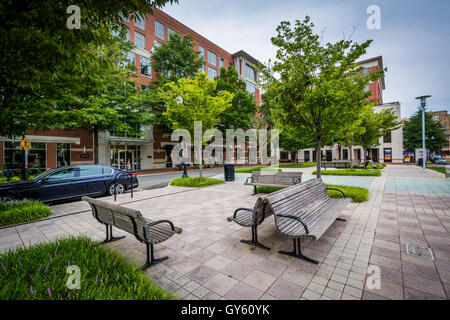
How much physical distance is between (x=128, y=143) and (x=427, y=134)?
48348mm

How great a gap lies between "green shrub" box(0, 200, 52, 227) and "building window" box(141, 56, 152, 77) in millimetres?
23880

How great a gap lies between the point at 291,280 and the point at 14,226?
674 cm

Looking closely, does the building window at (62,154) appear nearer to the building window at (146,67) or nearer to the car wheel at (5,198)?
the building window at (146,67)

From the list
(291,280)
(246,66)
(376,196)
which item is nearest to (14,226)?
(291,280)

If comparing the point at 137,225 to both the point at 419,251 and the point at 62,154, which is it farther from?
the point at 62,154

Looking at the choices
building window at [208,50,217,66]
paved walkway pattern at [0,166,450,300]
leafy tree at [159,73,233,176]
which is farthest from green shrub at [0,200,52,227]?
building window at [208,50,217,66]

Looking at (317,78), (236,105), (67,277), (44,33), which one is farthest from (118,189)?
(236,105)

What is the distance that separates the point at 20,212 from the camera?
5270 mm

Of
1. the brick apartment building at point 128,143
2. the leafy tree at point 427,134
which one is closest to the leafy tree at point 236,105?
the brick apartment building at point 128,143

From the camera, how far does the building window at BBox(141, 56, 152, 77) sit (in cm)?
2541

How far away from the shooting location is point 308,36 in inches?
292

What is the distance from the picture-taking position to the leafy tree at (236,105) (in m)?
27.4

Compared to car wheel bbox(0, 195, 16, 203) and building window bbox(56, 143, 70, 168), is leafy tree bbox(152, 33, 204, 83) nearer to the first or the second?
building window bbox(56, 143, 70, 168)
